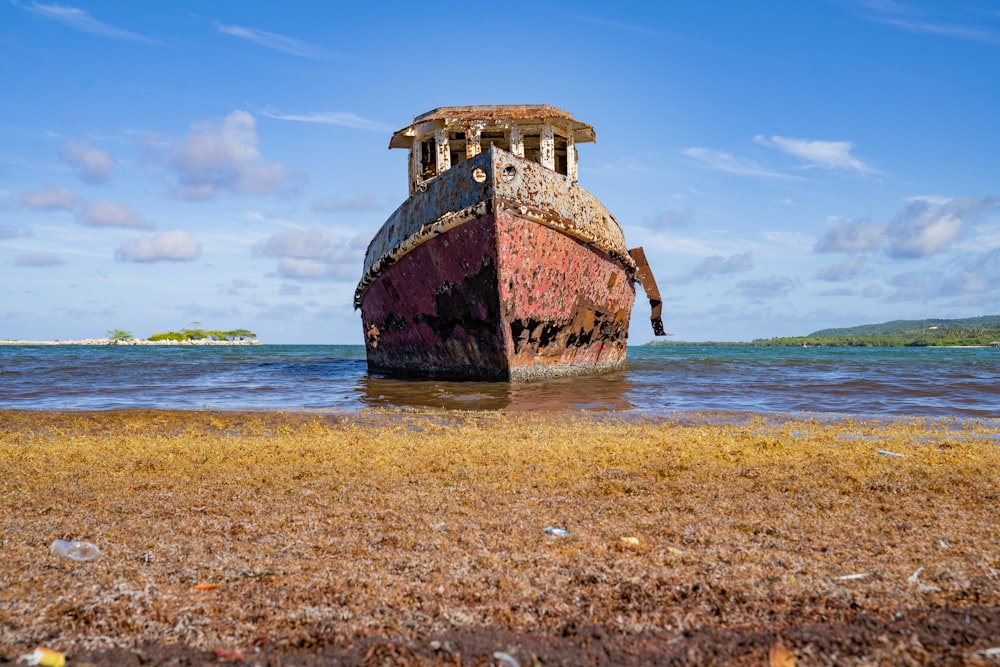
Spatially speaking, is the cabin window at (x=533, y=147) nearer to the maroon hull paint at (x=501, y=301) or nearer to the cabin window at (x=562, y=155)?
the cabin window at (x=562, y=155)

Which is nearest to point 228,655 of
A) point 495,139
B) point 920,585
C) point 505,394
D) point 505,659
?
point 505,659

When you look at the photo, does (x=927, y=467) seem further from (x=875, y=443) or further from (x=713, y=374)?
(x=713, y=374)

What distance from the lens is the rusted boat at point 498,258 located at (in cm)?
1019

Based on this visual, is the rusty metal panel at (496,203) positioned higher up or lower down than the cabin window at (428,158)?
lower down

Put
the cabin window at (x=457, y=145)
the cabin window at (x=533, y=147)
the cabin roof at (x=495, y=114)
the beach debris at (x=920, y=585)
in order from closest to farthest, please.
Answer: the beach debris at (x=920, y=585) → the cabin roof at (x=495, y=114) → the cabin window at (x=533, y=147) → the cabin window at (x=457, y=145)

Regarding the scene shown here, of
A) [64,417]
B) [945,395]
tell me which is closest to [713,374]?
[945,395]

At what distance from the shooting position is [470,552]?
89.4 inches

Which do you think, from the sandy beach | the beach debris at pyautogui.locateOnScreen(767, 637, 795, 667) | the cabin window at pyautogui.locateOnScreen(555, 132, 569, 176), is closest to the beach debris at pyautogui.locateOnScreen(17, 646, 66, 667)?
the sandy beach

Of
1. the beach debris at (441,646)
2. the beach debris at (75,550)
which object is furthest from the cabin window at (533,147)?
the beach debris at (441,646)

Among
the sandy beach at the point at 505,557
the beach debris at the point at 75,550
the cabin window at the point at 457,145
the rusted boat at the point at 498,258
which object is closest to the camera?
the sandy beach at the point at 505,557

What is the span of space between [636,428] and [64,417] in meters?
5.82

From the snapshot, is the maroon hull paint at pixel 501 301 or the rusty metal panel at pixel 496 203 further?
the maroon hull paint at pixel 501 301

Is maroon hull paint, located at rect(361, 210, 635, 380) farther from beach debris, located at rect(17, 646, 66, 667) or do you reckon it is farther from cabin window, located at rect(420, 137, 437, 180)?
beach debris, located at rect(17, 646, 66, 667)

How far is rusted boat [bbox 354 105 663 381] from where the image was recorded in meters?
10.2
